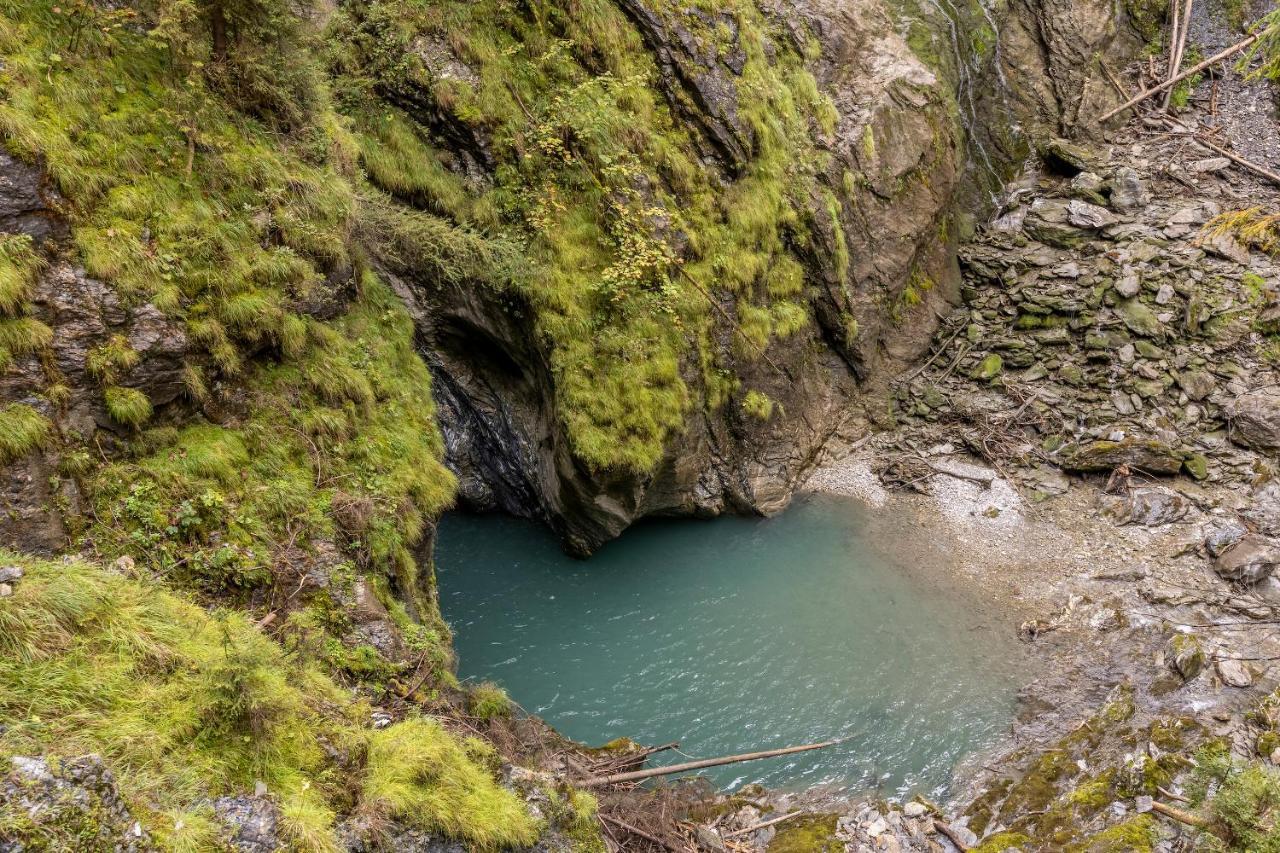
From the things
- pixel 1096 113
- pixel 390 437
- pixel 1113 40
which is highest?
pixel 1113 40

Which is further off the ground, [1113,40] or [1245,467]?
[1113,40]

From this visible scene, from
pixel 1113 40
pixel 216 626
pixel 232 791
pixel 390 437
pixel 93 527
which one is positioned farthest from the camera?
pixel 1113 40

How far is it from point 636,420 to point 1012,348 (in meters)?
9.69

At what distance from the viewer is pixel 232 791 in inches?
162

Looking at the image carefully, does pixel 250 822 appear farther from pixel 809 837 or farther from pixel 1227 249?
pixel 1227 249

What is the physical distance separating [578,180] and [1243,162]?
56.2 feet

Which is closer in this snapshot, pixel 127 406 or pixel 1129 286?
pixel 127 406

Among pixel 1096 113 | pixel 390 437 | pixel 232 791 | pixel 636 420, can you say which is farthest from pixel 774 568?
pixel 1096 113

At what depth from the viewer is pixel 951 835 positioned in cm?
805

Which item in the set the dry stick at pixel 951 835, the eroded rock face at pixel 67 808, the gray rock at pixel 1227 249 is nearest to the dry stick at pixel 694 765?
the dry stick at pixel 951 835

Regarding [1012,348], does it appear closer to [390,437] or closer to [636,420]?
[636,420]

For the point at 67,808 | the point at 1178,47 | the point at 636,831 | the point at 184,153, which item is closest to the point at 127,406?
the point at 184,153

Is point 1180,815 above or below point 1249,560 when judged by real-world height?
below

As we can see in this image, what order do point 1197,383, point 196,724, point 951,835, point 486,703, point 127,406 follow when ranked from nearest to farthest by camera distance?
point 196,724 → point 127,406 → point 486,703 → point 951,835 → point 1197,383
